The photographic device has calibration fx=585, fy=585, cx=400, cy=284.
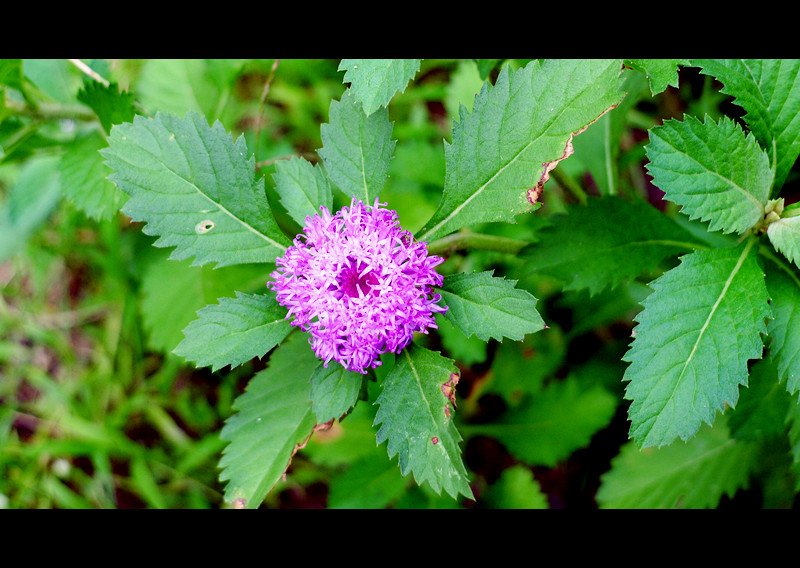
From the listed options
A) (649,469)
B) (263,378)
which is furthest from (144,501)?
(649,469)

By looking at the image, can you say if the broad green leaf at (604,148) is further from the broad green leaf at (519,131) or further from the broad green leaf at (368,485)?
the broad green leaf at (368,485)

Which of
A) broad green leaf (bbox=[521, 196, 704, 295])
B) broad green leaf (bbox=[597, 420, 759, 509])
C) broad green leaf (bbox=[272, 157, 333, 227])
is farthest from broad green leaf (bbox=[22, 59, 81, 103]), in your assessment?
broad green leaf (bbox=[597, 420, 759, 509])

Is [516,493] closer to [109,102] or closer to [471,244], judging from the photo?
[471,244]

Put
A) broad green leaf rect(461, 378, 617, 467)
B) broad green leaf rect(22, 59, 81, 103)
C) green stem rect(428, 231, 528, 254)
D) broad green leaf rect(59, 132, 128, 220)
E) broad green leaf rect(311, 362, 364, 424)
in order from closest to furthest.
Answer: broad green leaf rect(311, 362, 364, 424) → green stem rect(428, 231, 528, 254) → broad green leaf rect(59, 132, 128, 220) → broad green leaf rect(22, 59, 81, 103) → broad green leaf rect(461, 378, 617, 467)

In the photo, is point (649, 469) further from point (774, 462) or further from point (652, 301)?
point (652, 301)

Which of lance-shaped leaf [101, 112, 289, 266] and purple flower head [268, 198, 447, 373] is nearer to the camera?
purple flower head [268, 198, 447, 373]

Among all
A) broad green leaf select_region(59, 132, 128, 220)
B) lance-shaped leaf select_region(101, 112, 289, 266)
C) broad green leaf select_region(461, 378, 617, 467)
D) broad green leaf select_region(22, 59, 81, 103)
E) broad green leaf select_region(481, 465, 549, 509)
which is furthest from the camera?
broad green leaf select_region(461, 378, 617, 467)

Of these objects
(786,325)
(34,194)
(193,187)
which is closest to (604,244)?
(786,325)

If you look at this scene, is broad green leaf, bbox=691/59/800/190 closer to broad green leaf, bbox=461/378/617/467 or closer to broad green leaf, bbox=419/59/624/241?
broad green leaf, bbox=419/59/624/241
